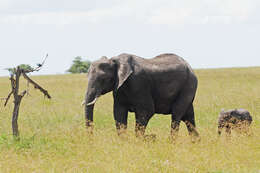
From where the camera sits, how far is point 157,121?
16.9 m

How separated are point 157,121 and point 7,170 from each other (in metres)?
9.21

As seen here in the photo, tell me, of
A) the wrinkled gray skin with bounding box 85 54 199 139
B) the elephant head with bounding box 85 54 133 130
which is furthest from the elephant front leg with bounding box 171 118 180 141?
the elephant head with bounding box 85 54 133 130

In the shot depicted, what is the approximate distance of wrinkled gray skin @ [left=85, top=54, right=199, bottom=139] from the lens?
11133 mm

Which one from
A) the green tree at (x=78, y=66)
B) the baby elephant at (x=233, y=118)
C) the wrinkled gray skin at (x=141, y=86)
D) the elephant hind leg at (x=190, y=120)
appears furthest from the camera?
the green tree at (x=78, y=66)

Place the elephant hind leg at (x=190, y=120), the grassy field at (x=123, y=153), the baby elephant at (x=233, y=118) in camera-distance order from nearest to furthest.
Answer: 1. the grassy field at (x=123, y=153)
2. the elephant hind leg at (x=190, y=120)
3. the baby elephant at (x=233, y=118)

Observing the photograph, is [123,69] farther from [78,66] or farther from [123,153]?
[78,66]

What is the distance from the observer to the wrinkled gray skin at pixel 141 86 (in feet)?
36.5

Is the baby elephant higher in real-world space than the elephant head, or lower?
lower

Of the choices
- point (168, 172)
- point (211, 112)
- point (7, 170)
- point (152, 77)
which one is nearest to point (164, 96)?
point (152, 77)

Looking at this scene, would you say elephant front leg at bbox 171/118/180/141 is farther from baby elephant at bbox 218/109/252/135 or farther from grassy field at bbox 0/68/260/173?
baby elephant at bbox 218/109/252/135

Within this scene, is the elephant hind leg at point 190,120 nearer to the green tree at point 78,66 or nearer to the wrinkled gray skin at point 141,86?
the wrinkled gray skin at point 141,86

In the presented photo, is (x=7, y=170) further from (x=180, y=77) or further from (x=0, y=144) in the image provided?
(x=180, y=77)

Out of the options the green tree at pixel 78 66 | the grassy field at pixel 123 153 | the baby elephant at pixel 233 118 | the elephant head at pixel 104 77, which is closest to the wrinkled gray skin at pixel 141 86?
the elephant head at pixel 104 77

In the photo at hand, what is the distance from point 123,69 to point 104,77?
0.50 m
